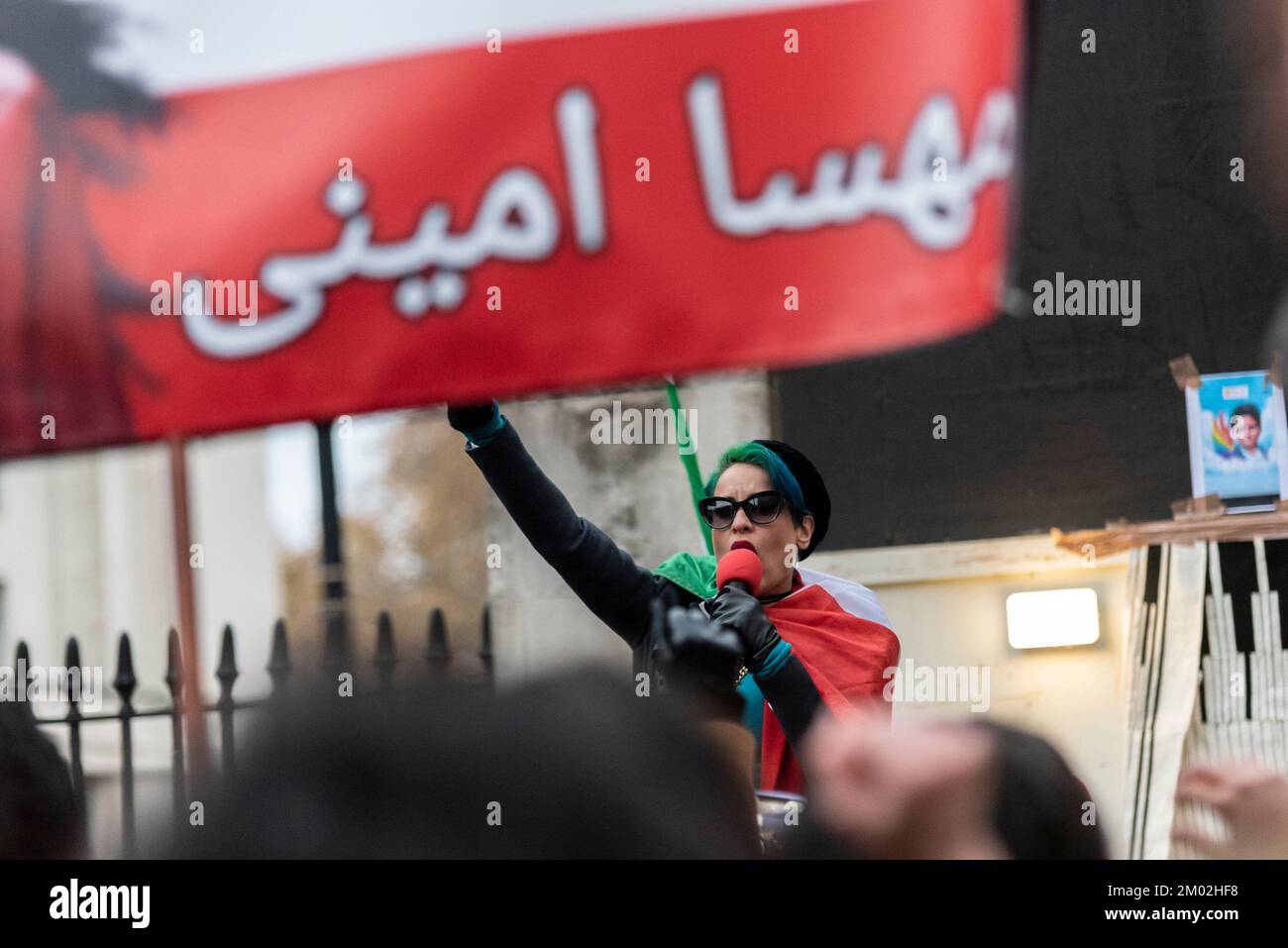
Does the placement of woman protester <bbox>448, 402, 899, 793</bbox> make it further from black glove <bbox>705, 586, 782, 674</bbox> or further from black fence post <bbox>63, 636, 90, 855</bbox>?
black fence post <bbox>63, 636, 90, 855</bbox>

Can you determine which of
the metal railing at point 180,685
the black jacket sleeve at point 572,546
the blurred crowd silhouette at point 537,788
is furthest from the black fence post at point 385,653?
the black jacket sleeve at point 572,546

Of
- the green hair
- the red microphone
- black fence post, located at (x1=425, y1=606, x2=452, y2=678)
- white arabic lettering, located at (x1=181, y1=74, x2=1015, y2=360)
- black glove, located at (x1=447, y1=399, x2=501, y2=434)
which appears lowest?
black fence post, located at (x1=425, y1=606, x2=452, y2=678)

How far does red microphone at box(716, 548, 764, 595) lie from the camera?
103 inches

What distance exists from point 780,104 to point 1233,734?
1.29 metres

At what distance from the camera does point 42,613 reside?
3.13 m

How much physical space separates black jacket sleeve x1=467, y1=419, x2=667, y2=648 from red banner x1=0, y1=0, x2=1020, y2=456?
178 mm

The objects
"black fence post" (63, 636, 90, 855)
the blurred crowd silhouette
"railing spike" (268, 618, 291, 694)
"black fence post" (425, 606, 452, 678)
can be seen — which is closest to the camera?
the blurred crowd silhouette

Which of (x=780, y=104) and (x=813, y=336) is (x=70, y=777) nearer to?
(x=813, y=336)

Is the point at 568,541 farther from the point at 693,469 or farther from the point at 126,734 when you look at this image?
the point at 126,734

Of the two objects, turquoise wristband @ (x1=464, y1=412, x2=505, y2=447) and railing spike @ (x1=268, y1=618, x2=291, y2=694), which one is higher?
turquoise wristband @ (x1=464, y1=412, x2=505, y2=447)

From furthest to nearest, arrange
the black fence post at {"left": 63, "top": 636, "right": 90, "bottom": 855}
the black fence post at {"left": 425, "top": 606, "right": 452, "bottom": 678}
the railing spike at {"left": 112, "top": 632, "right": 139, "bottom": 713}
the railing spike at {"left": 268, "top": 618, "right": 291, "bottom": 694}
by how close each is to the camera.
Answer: the railing spike at {"left": 112, "top": 632, "right": 139, "bottom": 713}, the black fence post at {"left": 63, "top": 636, "right": 90, "bottom": 855}, the railing spike at {"left": 268, "top": 618, "right": 291, "bottom": 694}, the black fence post at {"left": 425, "top": 606, "right": 452, "bottom": 678}

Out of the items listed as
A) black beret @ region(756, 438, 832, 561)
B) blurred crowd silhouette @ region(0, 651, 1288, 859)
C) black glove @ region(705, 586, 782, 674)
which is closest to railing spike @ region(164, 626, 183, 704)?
blurred crowd silhouette @ region(0, 651, 1288, 859)

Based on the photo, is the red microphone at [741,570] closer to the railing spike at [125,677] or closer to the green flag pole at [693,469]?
the green flag pole at [693,469]

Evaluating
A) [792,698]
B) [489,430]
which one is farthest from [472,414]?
[792,698]
